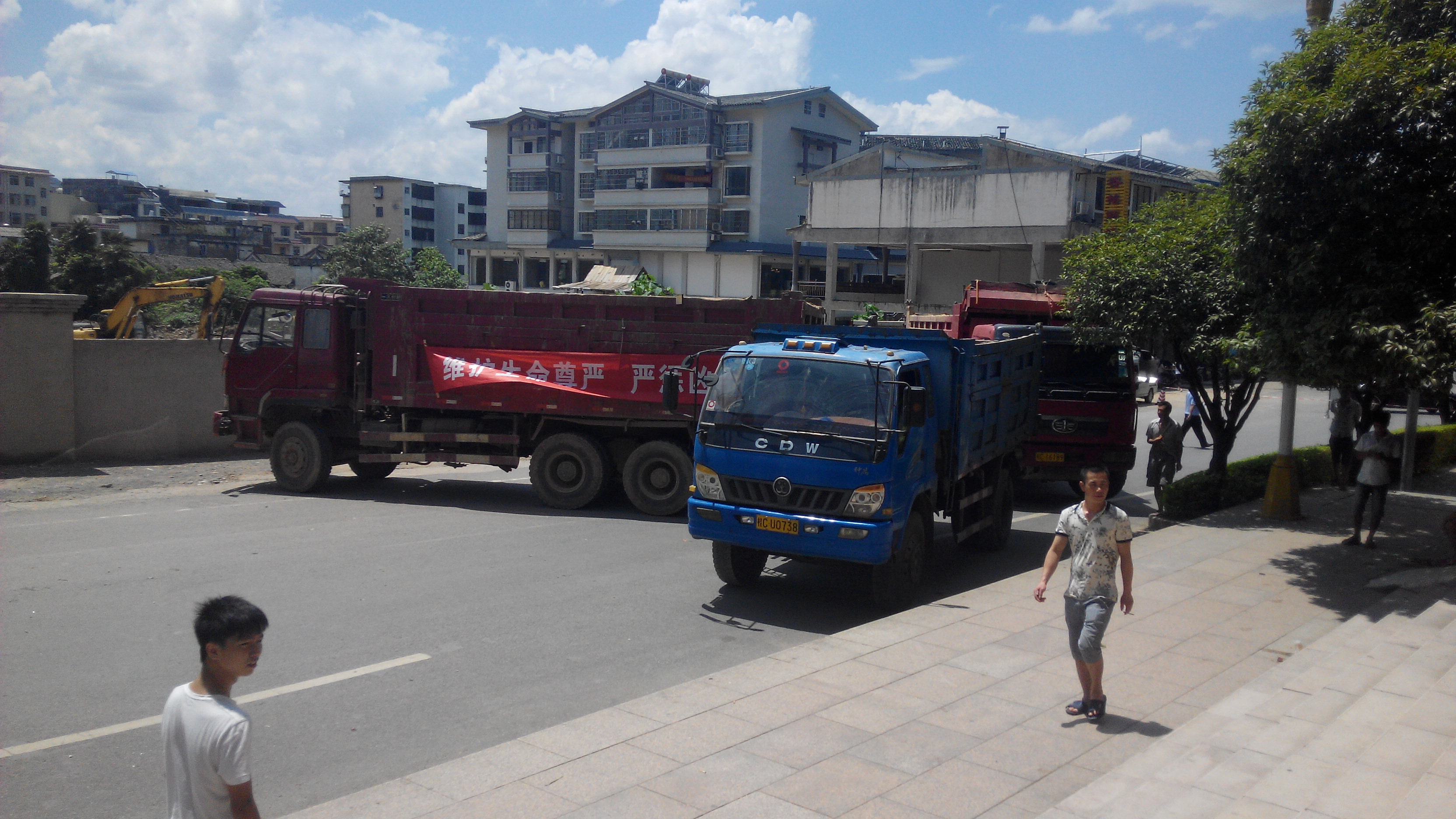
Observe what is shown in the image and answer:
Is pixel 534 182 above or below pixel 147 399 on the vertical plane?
above

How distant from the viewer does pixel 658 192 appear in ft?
195

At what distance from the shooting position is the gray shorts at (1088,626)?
5.70 metres

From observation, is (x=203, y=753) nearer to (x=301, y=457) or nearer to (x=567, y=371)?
(x=567, y=371)

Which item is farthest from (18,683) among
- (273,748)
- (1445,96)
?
(1445,96)

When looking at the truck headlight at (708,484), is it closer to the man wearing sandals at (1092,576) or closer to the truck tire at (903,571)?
the truck tire at (903,571)

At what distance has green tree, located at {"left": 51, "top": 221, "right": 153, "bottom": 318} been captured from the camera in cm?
3762

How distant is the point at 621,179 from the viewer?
202 feet

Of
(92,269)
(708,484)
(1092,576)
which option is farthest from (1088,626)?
(92,269)

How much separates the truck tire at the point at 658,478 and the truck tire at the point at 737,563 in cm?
339

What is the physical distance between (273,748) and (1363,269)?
923 centimetres

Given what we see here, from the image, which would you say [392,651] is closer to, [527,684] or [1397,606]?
[527,684]

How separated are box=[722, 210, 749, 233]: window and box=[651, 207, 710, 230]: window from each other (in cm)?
103

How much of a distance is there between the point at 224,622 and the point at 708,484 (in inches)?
227

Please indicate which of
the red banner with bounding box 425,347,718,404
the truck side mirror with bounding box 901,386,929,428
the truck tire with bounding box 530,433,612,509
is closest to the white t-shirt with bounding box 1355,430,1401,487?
the truck side mirror with bounding box 901,386,929,428
